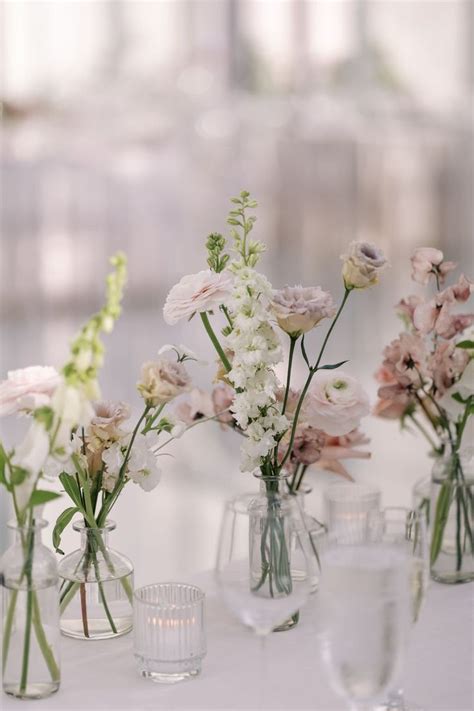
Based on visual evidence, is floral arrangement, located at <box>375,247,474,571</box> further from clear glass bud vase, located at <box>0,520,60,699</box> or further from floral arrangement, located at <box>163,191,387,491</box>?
clear glass bud vase, located at <box>0,520,60,699</box>

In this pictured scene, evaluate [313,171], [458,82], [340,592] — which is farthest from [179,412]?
[458,82]

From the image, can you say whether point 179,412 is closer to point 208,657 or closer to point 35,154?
point 208,657

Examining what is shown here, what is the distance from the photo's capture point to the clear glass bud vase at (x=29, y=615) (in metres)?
0.91

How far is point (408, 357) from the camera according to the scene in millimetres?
1252

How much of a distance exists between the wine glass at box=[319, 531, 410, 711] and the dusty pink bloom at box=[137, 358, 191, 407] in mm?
305

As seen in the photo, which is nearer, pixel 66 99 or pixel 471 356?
pixel 471 356

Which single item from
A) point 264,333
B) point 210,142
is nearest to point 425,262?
point 264,333

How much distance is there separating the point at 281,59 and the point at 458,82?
1161 mm

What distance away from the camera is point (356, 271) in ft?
3.49

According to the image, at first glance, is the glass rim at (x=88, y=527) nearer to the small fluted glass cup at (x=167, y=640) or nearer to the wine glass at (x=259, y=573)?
the small fluted glass cup at (x=167, y=640)

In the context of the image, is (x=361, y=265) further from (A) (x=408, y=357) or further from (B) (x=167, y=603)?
(B) (x=167, y=603)

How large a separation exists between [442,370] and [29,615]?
56 cm

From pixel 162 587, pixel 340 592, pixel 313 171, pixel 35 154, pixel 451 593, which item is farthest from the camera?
pixel 313 171

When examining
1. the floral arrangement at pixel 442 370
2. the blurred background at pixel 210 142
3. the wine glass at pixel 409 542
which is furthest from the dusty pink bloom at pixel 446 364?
the blurred background at pixel 210 142
